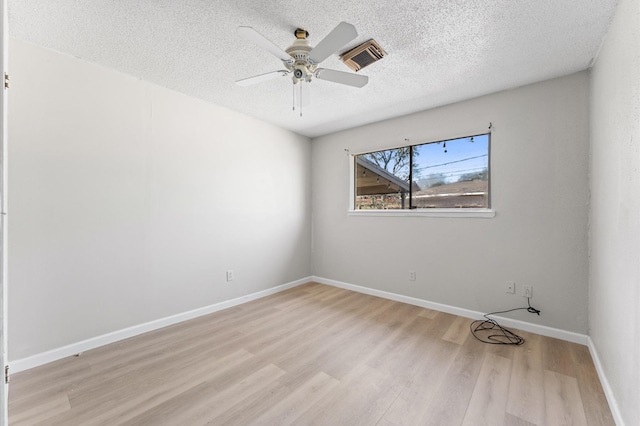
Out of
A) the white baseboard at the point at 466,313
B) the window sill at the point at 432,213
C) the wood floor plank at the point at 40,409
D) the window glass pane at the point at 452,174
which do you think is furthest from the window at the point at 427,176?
the wood floor plank at the point at 40,409

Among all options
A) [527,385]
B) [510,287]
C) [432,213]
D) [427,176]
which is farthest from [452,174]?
[527,385]

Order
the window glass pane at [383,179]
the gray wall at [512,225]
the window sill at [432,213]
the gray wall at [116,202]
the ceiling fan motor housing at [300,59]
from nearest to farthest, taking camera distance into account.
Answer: the ceiling fan motor housing at [300,59]
the gray wall at [116,202]
the gray wall at [512,225]
the window sill at [432,213]
the window glass pane at [383,179]

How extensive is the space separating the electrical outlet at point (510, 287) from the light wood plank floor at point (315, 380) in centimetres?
43

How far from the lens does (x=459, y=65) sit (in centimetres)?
224

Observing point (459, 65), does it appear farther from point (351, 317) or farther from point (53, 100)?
point (53, 100)

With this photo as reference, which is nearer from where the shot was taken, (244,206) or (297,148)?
(244,206)

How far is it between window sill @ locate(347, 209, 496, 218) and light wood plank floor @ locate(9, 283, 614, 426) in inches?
47.1

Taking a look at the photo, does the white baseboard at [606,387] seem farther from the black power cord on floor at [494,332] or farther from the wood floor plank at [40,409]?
the wood floor plank at [40,409]

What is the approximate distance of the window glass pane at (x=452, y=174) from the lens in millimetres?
2936

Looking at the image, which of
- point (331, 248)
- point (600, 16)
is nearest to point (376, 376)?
point (331, 248)

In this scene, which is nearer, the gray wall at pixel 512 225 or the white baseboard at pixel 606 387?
the white baseboard at pixel 606 387

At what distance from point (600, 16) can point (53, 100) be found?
3923mm

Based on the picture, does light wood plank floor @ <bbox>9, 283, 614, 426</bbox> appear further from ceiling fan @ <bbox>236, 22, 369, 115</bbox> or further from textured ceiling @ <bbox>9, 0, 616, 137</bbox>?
textured ceiling @ <bbox>9, 0, 616, 137</bbox>

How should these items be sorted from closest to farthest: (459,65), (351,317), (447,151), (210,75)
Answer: (459,65)
(210,75)
(351,317)
(447,151)
